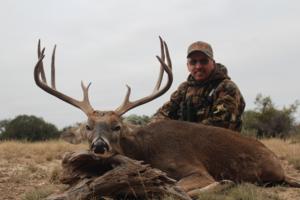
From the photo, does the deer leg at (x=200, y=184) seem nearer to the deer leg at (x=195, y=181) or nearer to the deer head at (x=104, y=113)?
the deer leg at (x=195, y=181)

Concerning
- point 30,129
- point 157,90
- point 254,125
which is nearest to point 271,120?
point 254,125

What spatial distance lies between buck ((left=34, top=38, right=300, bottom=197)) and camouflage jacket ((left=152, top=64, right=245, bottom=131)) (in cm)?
69

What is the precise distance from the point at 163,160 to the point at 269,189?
4.04ft

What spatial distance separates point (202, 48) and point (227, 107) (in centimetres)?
108

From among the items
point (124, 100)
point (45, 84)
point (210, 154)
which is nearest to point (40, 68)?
point (45, 84)

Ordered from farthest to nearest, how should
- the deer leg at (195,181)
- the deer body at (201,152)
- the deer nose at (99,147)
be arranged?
the deer body at (201,152), the deer leg at (195,181), the deer nose at (99,147)

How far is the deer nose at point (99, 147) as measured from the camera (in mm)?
4719

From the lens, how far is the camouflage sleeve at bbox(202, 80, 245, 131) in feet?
21.9

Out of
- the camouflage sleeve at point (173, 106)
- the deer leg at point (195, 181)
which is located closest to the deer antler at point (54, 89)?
the deer leg at point (195, 181)

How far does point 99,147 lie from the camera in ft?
15.6

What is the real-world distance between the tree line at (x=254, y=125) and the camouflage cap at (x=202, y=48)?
14.1 metres

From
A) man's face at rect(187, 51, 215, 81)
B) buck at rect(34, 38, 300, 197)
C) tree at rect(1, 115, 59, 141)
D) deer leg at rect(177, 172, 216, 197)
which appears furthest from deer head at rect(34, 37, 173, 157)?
tree at rect(1, 115, 59, 141)

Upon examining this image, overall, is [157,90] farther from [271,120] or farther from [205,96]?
[271,120]

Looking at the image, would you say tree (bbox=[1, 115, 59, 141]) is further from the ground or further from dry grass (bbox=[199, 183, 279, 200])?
dry grass (bbox=[199, 183, 279, 200])
